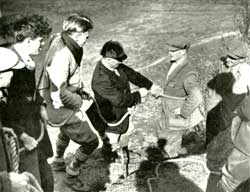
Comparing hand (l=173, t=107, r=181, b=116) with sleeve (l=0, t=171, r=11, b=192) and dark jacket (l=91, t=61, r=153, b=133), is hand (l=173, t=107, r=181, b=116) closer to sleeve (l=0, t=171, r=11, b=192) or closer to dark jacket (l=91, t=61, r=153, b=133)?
dark jacket (l=91, t=61, r=153, b=133)

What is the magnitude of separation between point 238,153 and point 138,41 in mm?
4697

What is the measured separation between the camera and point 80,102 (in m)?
3.82

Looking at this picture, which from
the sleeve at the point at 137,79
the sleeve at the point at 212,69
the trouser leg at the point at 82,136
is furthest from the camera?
the sleeve at the point at 212,69

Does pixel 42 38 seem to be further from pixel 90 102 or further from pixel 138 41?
pixel 138 41

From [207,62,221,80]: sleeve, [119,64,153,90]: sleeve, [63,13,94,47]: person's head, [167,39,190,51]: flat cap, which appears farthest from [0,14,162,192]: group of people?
[207,62,221,80]: sleeve

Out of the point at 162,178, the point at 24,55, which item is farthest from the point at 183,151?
the point at 24,55

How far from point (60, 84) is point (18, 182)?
122 cm

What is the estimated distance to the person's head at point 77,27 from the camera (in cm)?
364

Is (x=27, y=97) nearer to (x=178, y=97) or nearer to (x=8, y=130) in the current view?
(x=8, y=130)

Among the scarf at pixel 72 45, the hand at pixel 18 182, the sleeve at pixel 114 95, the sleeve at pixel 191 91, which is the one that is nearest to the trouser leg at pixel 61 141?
the sleeve at pixel 114 95

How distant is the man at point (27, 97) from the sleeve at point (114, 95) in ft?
2.61

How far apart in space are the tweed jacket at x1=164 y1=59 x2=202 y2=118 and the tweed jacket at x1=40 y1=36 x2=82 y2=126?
2.82ft

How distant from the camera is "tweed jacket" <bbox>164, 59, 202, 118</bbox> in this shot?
3.93m

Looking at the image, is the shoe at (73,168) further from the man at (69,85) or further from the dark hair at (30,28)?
the dark hair at (30,28)
